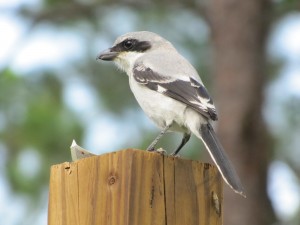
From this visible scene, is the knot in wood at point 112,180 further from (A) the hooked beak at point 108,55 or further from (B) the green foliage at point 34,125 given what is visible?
(B) the green foliage at point 34,125

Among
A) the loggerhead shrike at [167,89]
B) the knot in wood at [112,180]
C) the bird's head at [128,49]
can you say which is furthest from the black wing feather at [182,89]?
the knot in wood at [112,180]

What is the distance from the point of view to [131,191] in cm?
376

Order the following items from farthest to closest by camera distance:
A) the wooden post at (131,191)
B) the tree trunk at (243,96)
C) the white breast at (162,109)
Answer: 1. the tree trunk at (243,96)
2. the white breast at (162,109)
3. the wooden post at (131,191)

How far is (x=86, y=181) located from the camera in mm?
3893

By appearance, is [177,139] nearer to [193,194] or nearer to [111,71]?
[111,71]

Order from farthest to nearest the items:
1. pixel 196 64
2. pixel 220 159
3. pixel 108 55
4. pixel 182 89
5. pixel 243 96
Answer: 1. pixel 196 64
2. pixel 243 96
3. pixel 108 55
4. pixel 182 89
5. pixel 220 159

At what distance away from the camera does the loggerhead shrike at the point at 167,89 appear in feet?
17.5

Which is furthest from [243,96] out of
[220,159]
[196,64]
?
[220,159]

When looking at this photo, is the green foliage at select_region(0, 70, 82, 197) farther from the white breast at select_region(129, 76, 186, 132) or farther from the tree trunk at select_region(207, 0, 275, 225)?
the white breast at select_region(129, 76, 186, 132)

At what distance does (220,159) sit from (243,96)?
5.26 metres

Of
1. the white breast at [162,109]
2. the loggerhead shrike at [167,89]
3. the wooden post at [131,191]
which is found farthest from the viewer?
the white breast at [162,109]

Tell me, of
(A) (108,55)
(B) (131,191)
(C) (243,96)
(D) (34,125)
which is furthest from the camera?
(D) (34,125)

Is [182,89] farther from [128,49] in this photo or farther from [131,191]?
[131,191]

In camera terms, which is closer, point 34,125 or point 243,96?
point 243,96
